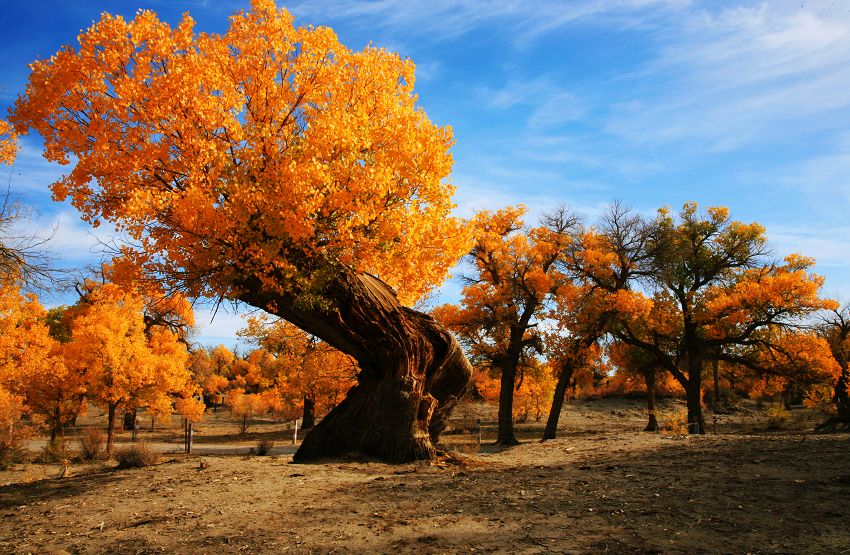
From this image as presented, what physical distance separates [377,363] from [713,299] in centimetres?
2001

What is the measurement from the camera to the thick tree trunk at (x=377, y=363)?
12.0 meters

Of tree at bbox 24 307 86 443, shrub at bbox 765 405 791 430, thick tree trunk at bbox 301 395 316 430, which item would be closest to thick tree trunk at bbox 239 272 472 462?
tree at bbox 24 307 86 443

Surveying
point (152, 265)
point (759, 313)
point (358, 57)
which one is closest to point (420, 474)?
point (152, 265)

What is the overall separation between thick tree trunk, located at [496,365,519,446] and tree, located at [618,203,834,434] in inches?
230

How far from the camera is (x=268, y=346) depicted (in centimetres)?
2502

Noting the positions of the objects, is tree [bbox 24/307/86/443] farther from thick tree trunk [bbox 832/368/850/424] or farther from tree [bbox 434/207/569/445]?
thick tree trunk [bbox 832/368/850/424]

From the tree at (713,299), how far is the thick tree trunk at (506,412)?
5.84m

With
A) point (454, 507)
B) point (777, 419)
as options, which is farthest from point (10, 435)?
point (777, 419)

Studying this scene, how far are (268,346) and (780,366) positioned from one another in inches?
943

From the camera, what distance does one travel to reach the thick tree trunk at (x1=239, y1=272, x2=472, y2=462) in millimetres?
12031

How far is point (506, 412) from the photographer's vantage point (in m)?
25.2

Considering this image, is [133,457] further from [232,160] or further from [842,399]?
[842,399]

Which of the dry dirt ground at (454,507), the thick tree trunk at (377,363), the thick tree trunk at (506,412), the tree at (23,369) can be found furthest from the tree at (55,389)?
the thick tree trunk at (506,412)

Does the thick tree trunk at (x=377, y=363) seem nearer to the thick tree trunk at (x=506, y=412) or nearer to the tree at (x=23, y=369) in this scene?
the thick tree trunk at (x=506, y=412)
